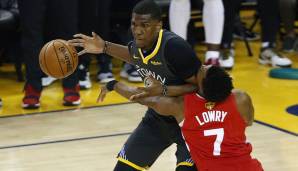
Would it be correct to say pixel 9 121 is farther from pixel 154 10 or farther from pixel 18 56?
pixel 154 10

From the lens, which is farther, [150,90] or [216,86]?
[150,90]

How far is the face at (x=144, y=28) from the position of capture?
413 centimetres

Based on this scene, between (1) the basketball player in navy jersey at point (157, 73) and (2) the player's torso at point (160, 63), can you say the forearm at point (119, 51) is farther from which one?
(2) the player's torso at point (160, 63)

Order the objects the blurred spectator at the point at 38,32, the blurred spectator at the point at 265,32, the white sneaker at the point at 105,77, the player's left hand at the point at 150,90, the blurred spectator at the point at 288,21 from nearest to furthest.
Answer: the player's left hand at the point at 150,90, the blurred spectator at the point at 38,32, the white sneaker at the point at 105,77, the blurred spectator at the point at 265,32, the blurred spectator at the point at 288,21

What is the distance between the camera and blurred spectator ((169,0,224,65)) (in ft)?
24.9

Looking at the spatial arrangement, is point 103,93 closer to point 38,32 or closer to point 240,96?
point 240,96

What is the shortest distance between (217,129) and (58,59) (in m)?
1.35

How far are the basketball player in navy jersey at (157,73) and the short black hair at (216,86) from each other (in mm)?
325

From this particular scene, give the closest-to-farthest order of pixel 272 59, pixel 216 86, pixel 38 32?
pixel 216 86 → pixel 38 32 → pixel 272 59

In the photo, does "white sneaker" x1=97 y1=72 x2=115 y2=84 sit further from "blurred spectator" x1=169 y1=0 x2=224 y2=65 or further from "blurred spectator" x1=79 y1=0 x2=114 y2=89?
"blurred spectator" x1=169 y1=0 x2=224 y2=65

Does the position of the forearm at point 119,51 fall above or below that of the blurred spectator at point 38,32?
above

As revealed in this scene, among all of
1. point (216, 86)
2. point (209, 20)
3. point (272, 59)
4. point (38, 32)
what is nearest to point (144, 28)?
point (216, 86)

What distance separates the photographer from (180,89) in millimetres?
4066

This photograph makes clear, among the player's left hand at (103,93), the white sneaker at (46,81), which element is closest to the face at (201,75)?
the player's left hand at (103,93)
